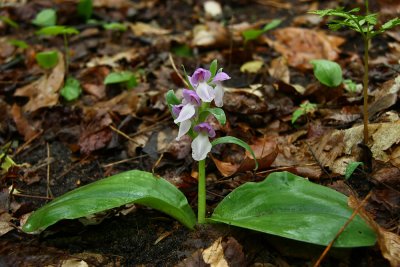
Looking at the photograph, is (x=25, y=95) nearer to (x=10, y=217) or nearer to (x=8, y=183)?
(x=8, y=183)

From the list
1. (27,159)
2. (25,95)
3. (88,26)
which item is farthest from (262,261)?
(88,26)

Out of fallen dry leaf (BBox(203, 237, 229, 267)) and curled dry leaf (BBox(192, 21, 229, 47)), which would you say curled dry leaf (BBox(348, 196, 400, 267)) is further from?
curled dry leaf (BBox(192, 21, 229, 47))

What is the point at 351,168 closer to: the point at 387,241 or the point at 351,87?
the point at 387,241

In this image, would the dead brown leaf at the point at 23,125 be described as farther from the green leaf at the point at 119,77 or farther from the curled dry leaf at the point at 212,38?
the curled dry leaf at the point at 212,38

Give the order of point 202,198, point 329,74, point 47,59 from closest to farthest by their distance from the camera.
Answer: point 202,198, point 329,74, point 47,59

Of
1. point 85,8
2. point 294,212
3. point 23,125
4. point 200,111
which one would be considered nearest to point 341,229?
point 294,212

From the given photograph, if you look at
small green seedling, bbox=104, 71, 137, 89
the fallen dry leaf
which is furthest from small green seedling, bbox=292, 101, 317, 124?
small green seedling, bbox=104, 71, 137, 89

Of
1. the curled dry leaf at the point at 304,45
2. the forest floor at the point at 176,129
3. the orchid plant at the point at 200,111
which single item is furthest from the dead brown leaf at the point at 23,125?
the curled dry leaf at the point at 304,45
